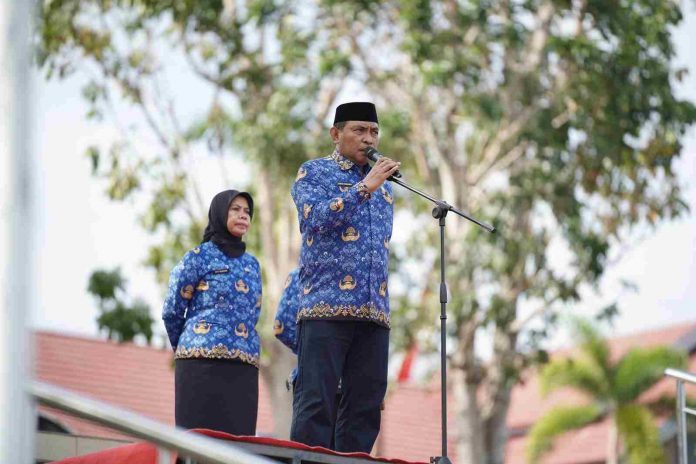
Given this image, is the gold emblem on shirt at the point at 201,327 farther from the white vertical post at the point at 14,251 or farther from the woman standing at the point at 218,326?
the white vertical post at the point at 14,251

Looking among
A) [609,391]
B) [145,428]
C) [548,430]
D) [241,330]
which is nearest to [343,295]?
[241,330]

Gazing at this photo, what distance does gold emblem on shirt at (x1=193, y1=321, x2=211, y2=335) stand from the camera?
5555 millimetres

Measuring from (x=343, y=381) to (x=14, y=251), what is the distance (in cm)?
311

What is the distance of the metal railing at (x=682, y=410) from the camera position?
5812 millimetres

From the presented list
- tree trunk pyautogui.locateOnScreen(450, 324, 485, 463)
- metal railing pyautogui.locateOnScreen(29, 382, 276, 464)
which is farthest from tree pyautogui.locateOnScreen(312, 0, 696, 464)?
metal railing pyautogui.locateOnScreen(29, 382, 276, 464)

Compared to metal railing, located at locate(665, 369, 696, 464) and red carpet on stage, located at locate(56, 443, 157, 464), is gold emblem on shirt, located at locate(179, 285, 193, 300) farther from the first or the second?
metal railing, located at locate(665, 369, 696, 464)

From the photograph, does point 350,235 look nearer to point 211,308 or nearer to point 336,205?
point 336,205

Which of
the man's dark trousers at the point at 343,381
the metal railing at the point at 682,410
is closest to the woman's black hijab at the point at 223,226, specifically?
the man's dark trousers at the point at 343,381

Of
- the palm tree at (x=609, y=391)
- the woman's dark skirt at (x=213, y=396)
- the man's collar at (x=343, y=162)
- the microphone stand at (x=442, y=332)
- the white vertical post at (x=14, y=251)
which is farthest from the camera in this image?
the palm tree at (x=609, y=391)

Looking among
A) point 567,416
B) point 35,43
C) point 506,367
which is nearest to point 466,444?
point 506,367

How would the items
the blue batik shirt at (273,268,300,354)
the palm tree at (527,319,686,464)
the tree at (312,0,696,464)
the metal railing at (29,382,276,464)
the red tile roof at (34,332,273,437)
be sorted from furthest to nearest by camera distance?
the palm tree at (527,319,686,464), the red tile roof at (34,332,273,437), the tree at (312,0,696,464), the blue batik shirt at (273,268,300,354), the metal railing at (29,382,276,464)

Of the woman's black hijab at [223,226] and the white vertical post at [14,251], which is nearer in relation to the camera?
the white vertical post at [14,251]

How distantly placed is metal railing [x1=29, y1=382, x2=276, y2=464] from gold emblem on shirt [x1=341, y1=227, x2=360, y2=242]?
2.54 meters

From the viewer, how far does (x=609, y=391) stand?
76.9 ft
